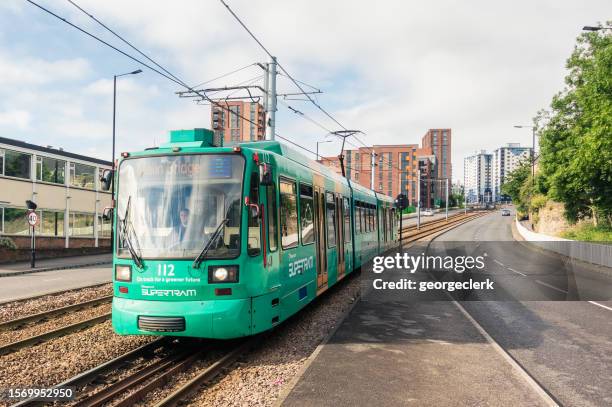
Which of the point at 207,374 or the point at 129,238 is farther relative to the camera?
the point at 129,238

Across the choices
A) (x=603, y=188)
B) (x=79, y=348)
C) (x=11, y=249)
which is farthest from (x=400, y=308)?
(x=603, y=188)

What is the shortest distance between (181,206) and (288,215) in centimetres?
230

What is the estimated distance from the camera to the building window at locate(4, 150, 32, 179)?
2757 cm

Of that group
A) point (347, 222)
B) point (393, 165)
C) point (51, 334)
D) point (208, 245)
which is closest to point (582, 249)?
point (347, 222)

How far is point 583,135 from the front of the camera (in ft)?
98.6

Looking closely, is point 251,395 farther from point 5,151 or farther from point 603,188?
point 603,188

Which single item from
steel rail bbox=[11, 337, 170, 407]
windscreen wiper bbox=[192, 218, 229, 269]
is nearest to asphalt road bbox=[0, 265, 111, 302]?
steel rail bbox=[11, 337, 170, 407]

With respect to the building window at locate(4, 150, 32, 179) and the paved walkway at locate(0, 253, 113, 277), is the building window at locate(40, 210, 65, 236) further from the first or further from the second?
the paved walkway at locate(0, 253, 113, 277)

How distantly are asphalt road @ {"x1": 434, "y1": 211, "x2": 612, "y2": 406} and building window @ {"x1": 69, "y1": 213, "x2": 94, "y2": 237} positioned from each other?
27261 mm

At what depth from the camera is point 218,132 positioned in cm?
868

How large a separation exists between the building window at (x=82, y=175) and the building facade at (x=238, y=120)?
386 inches

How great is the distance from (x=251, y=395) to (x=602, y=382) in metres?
4.73

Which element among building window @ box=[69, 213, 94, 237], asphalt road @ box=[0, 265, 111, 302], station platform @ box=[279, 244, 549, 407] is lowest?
asphalt road @ box=[0, 265, 111, 302]

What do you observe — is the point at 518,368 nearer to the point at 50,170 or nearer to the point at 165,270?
the point at 165,270
